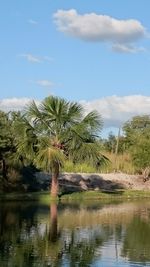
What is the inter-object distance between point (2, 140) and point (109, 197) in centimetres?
1015

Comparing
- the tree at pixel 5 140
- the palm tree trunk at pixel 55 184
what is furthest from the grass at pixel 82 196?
the tree at pixel 5 140

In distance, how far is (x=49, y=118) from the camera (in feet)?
140

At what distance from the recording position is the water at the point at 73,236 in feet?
57.9

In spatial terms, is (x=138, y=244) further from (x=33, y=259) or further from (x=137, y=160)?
(x=137, y=160)

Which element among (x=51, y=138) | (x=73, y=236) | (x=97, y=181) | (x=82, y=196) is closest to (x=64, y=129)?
(x=51, y=138)

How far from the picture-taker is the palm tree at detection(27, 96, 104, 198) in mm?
42031

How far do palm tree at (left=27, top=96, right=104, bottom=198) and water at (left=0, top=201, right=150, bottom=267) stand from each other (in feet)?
19.3

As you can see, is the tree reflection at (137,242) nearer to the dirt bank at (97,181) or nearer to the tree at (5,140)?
the tree at (5,140)

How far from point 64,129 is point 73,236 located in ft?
65.9

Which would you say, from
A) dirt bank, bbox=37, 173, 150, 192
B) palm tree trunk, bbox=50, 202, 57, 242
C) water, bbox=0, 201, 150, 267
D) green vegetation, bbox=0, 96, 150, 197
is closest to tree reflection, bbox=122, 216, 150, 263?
water, bbox=0, 201, 150, 267

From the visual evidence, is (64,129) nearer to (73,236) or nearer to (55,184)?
(55,184)

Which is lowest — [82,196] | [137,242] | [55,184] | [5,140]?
[137,242]

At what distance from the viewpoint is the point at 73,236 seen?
23188 mm

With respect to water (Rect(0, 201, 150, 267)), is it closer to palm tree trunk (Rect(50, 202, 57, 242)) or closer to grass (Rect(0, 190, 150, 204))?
palm tree trunk (Rect(50, 202, 57, 242))
